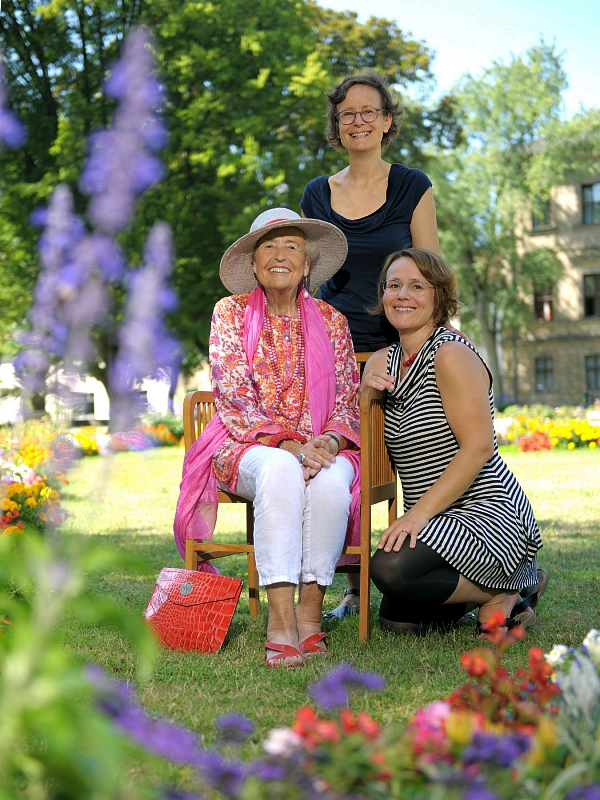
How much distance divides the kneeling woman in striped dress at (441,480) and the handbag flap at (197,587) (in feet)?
1.85

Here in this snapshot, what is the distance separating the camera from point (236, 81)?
19.1 m

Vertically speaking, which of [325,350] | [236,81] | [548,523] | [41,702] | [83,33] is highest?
[236,81]

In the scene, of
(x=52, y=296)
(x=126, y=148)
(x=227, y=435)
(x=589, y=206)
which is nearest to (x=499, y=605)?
(x=227, y=435)

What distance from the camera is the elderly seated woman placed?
3.32 m

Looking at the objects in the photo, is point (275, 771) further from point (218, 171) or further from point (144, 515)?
point (218, 171)

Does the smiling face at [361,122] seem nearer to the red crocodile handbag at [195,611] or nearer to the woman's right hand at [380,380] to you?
the woman's right hand at [380,380]

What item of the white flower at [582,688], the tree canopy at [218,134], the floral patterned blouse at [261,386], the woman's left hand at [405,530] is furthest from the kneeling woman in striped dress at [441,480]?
the tree canopy at [218,134]

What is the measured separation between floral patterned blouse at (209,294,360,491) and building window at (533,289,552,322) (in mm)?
35702

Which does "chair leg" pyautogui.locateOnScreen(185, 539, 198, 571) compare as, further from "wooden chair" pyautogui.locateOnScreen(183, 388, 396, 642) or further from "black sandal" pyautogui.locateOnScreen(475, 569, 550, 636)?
"black sandal" pyautogui.locateOnScreen(475, 569, 550, 636)

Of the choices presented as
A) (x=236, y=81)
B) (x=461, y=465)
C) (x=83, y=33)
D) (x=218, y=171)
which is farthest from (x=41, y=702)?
(x=236, y=81)

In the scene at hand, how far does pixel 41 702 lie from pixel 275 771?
32 centimetres

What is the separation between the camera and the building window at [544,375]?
38.2m

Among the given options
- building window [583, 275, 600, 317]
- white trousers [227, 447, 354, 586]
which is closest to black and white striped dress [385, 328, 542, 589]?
white trousers [227, 447, 354, 586]

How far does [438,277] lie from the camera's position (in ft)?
11.6
